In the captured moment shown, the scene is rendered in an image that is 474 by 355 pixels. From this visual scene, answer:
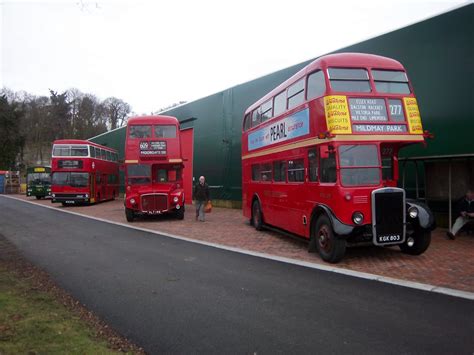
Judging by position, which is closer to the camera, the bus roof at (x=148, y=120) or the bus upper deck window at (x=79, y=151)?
the bus roof at (x=148, y=120)

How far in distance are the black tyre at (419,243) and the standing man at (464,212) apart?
8.37 ft

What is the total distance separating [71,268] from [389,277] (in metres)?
5.97

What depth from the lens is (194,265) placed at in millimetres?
7754

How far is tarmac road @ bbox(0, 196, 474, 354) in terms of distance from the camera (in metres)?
4.05

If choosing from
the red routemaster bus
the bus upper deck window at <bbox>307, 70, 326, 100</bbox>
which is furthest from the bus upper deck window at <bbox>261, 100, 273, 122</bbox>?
the bus upper deck window at <bbox>307, 70, 326, 100</bbox>

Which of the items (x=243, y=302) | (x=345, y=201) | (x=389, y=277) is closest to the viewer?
(x=243, y=302)

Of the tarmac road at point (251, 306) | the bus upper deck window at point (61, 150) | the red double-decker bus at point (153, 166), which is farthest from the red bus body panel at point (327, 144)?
the bus upper deck window at point (61, 150)

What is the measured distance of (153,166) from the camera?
1630cm

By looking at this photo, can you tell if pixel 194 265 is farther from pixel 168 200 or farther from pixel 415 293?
pixel 168 200

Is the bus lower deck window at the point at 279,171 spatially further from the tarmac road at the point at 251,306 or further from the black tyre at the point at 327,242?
the tarmac road at the point at 251,306

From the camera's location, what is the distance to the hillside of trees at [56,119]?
6381 centimetres

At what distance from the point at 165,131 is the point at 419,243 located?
37.7 feet

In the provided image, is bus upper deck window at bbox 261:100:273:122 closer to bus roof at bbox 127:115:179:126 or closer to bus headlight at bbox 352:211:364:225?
bus headlight at bbox 352:211:364:225

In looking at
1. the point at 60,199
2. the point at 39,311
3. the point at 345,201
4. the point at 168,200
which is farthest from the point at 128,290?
the point at 60,199
